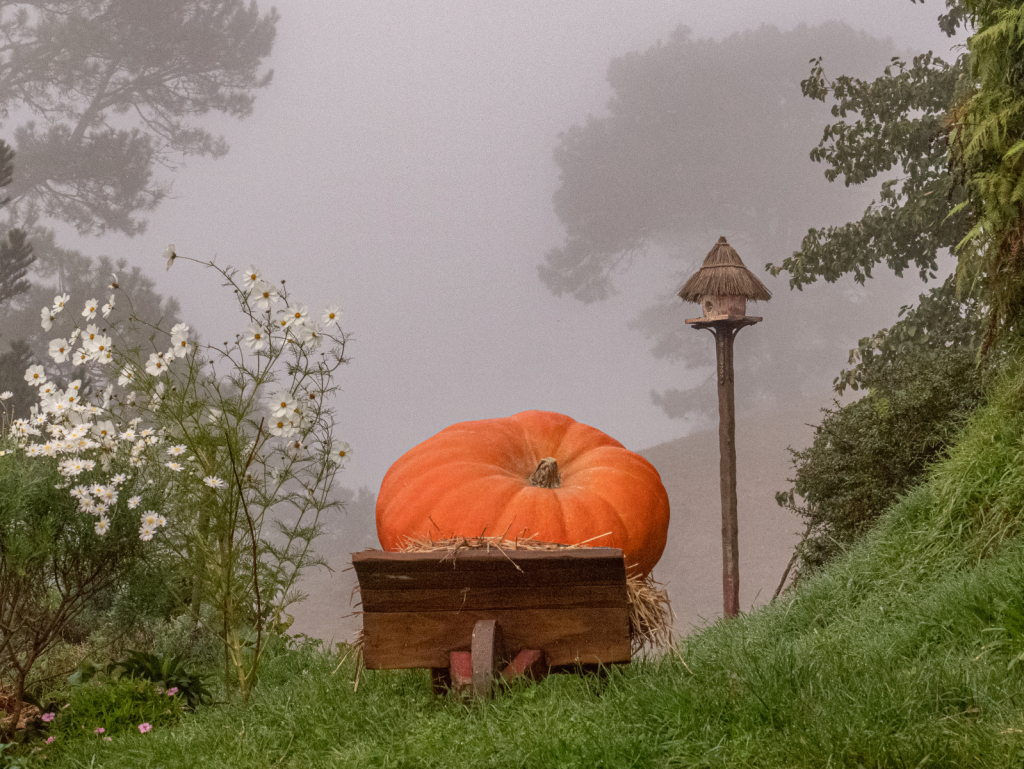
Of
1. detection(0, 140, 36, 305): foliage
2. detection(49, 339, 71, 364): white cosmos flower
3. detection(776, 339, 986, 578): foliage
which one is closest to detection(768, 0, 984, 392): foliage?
detection(776, 339, 986, 578): foliage

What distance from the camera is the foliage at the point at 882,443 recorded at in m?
7.24

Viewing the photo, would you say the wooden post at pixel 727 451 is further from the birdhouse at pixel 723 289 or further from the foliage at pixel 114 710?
the foliage at pixel 114 710

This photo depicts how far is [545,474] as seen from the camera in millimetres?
4418

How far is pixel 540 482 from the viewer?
4.42m

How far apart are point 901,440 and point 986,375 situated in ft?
4.11

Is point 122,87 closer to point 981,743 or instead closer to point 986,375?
point 986,375

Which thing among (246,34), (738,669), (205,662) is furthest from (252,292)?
(246,34)

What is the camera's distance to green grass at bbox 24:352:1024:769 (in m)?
2.66

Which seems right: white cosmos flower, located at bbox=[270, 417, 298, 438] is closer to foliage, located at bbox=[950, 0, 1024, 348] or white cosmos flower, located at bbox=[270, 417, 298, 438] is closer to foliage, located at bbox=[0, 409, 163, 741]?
foliage, located at bbox=[0, 409, 163, 741]

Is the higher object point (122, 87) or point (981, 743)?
point (122, 87)

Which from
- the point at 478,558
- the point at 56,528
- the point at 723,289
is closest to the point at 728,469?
the point at 723,289

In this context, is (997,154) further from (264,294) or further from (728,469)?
(264,294)

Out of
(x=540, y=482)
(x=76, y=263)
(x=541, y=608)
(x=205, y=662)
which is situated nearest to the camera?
(x=541, y=608)

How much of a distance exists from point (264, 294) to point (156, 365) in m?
0.74
